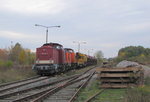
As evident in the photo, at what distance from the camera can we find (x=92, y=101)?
413 inches

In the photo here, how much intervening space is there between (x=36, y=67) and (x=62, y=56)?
194 inches

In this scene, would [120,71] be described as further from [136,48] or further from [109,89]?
[136,48]

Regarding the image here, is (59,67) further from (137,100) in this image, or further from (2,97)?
(137,100)

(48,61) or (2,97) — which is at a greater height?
(48,61)

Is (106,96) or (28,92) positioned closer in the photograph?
(106,96)

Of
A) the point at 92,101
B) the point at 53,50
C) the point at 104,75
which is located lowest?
the point at 92,101

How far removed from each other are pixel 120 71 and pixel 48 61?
13358 millimetres

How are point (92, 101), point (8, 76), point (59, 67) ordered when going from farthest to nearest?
point (59, 67), point (8, 76), point (92, 101)

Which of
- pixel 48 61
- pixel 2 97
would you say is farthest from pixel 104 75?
pixel 48 61

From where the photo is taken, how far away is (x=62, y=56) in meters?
30.5

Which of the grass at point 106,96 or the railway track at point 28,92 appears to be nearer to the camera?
the grass at point 106,96

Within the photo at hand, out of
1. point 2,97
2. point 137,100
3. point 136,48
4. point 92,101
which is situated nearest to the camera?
point 137,100

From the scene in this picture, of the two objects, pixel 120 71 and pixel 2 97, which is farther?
pixel 120 71

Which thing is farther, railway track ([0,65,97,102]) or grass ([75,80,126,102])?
railway track ([0,65,97,102])
